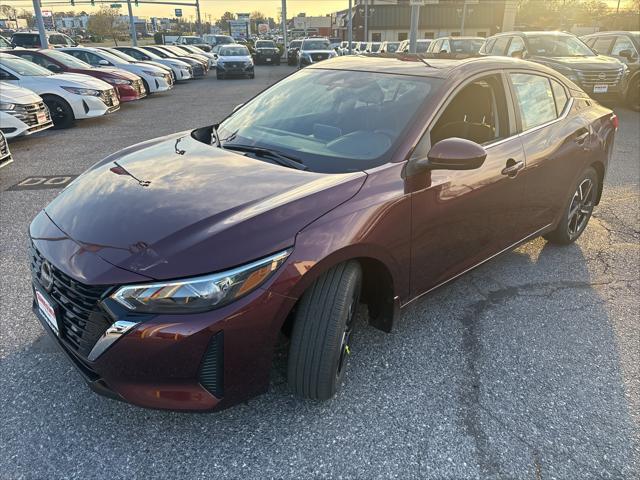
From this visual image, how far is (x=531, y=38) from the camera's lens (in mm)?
12078

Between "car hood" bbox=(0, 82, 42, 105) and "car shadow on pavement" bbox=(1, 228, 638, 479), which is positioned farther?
"car hood" bbox=(0, 82, 42, 105)

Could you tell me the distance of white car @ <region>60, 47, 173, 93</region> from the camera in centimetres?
1477

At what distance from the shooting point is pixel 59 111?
34.2 feet

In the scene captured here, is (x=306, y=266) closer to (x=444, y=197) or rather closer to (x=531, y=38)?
(x=444, y=197)

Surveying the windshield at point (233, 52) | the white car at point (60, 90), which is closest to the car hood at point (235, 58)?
the windshield at point (233, 52)

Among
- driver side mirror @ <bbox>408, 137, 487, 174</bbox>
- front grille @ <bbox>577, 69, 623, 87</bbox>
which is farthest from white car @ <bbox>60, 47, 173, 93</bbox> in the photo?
driver side mirror @ <bbox>408, 137, 487, 174</bbox>

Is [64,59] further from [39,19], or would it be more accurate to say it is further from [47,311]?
[47,311]

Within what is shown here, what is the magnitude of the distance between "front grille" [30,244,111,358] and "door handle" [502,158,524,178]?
97.0 inches

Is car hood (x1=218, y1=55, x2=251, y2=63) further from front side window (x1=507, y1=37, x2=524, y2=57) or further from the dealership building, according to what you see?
the dealership building

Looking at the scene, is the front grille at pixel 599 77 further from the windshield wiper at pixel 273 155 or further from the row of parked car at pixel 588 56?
the windshield wiper at pixel 273 155

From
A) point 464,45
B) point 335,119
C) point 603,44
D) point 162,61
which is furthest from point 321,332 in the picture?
point 162,61

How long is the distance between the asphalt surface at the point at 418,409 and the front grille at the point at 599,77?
349 inches

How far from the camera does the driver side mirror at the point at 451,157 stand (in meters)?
2.54

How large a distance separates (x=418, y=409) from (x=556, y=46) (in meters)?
12.3
